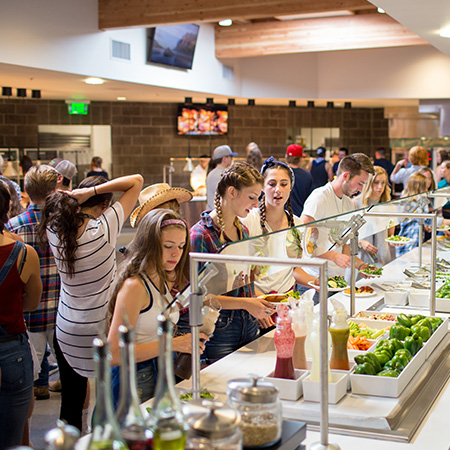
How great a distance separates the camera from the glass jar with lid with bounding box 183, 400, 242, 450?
1183 millimetres

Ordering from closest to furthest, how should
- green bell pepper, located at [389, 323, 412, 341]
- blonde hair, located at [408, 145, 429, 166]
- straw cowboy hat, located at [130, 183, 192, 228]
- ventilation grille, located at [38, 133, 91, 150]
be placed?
green bell pepper, located at [389, 323, 412, 341] < straw cowboy hat, located at [130, 183, 192, 228] < blonde hair, located at [408, 145, 429, 166] < ventilation grille, located at [38, 133, 91, 150]

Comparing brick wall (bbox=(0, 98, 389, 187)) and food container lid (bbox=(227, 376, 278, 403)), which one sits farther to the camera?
brick wall (bbox=(0, 98, 389, 187))

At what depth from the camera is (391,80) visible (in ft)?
38.2

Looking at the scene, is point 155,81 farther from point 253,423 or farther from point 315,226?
point 253,423

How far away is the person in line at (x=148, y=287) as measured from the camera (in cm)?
221

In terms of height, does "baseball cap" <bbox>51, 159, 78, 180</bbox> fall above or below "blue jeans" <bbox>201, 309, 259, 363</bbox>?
above

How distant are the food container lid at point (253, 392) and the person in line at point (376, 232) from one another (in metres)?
1.72

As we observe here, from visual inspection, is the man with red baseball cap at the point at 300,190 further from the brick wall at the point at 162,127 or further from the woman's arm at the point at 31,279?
the brick wall at the point at 162,127

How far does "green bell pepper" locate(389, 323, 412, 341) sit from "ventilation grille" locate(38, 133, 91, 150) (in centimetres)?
974

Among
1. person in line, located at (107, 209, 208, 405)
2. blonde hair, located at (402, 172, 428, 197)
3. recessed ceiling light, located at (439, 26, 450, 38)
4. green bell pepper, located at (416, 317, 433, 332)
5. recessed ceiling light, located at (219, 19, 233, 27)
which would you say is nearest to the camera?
person in line, located at (107, 209, 208, 405)

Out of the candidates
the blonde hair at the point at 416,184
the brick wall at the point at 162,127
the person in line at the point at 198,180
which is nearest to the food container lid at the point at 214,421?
the blonde hair at the point at 416,184

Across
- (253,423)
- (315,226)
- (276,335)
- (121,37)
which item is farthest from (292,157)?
(253,423)

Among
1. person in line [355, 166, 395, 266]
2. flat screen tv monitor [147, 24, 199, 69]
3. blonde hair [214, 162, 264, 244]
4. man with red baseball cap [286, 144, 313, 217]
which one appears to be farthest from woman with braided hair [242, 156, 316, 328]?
flat screen tv monitor [147, 24, 199, 69]

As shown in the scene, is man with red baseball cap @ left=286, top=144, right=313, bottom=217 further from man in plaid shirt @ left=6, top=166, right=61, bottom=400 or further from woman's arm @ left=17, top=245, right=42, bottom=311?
woman's arm @ left=17, top=245, right=42, bottom=311
